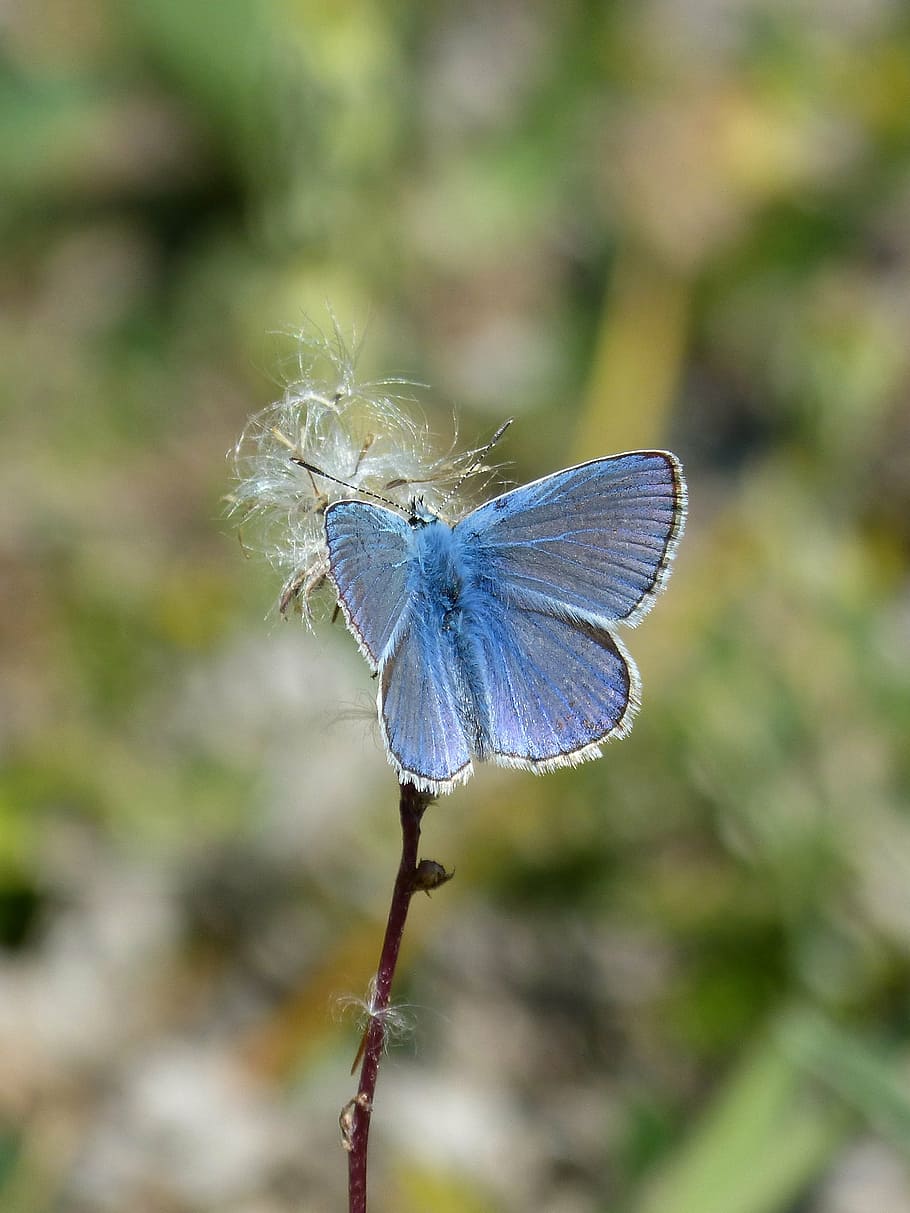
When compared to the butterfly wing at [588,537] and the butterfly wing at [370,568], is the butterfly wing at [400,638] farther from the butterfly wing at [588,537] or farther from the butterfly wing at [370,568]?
the butterfly wing at [588,537]

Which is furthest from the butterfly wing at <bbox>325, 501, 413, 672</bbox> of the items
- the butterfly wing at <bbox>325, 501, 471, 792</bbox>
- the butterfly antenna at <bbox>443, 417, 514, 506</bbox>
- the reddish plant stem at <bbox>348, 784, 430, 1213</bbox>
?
the reddish plant stem at <bbox>348, 784, 430, 1213</bbox>

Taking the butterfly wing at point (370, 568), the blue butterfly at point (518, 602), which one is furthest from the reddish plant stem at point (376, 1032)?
the butterfly wing at point (370, 568)

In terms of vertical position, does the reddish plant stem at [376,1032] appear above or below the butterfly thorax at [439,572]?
below

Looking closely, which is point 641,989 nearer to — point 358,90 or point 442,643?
point 442,643

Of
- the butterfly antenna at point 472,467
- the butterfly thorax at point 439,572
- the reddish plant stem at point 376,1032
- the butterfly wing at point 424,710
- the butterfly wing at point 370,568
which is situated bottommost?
the reddish plant stem at point 376,1032

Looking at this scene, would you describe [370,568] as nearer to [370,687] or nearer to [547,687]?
[547,687]

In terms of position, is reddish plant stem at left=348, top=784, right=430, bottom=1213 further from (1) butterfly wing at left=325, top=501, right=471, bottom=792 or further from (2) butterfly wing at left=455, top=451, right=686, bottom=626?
(2) butterfly wing at left=455, top=451, right=686, bottom=626

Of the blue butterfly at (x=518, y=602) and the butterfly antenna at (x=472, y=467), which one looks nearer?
the blue butterfly at (x=518, y=602)
